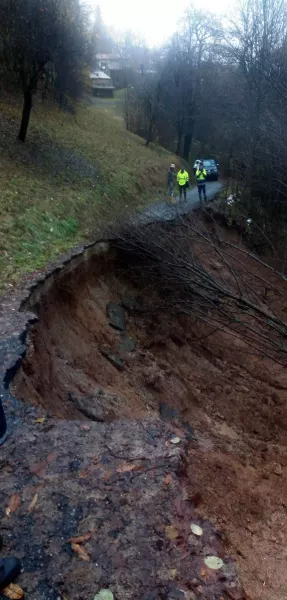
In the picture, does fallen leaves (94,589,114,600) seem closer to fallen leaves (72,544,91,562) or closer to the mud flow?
fallen leaves (72,544,91,562)

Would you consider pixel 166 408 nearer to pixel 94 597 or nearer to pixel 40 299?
pixel 40 299

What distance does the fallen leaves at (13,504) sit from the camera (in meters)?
4.02

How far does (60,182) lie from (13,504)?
12664mm

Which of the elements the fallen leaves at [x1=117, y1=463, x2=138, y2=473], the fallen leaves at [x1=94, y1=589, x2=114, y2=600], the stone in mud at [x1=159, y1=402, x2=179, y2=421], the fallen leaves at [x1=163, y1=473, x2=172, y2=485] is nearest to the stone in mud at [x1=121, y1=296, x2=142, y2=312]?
the stone in mud at [x1=159, y1=402, x2=179, y2=421]

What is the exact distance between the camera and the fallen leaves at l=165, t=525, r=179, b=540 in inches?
154

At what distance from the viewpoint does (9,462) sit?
459cm

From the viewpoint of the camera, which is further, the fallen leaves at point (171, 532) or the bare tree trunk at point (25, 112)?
the bare tree trunk at point (25, 112)

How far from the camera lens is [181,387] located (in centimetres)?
1090

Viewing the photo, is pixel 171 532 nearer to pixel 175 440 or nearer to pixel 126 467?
pixel 126 467

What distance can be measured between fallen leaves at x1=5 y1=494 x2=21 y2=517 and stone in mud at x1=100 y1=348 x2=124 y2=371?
612 cm

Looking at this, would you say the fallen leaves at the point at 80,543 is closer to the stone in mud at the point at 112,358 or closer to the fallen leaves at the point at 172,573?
the fallen leaves at the point at 172,573

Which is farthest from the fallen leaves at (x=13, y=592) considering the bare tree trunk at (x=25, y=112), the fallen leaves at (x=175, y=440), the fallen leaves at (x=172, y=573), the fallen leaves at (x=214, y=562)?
the bare tree trunk at (x=25, y=112)

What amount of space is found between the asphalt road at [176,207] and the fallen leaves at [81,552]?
8050 mm

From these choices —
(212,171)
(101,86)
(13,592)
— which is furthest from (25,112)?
(101,86)
